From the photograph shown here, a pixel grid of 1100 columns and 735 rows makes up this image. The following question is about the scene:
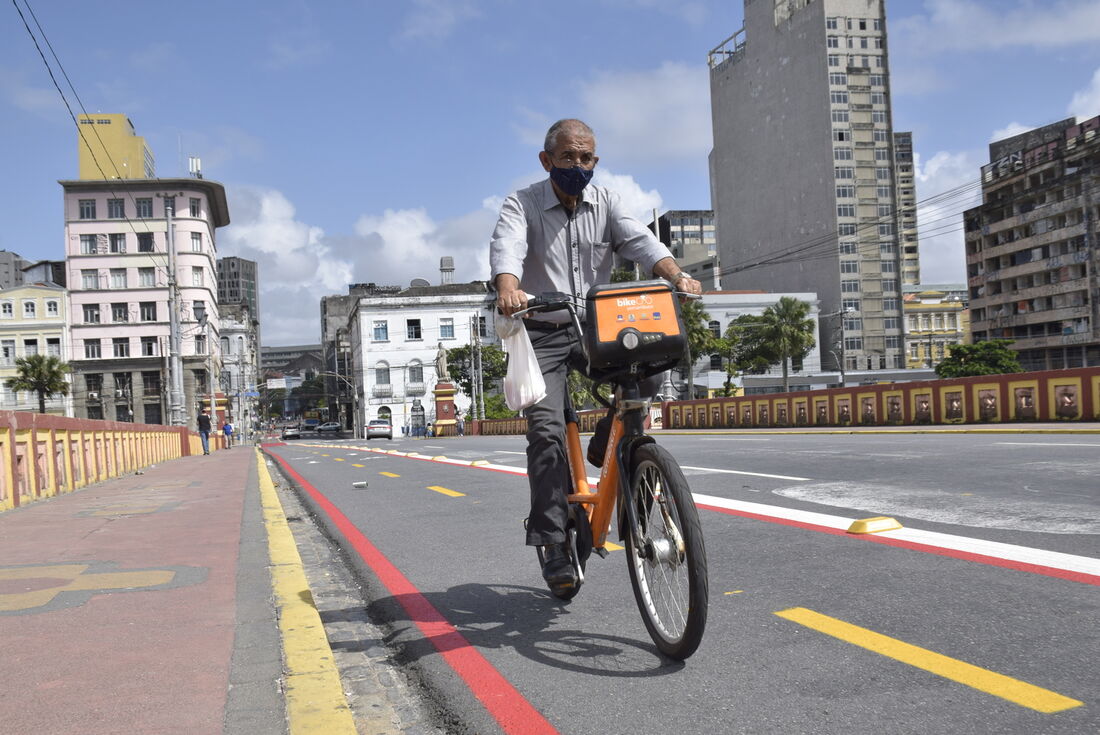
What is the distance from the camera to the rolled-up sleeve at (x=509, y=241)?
359cm

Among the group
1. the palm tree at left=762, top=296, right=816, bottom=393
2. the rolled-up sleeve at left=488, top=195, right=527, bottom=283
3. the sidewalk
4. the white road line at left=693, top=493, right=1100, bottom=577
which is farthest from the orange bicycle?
the palm tree at left=762, top=296, right=816, bottom=393

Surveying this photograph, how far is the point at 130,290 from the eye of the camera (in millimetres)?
74688

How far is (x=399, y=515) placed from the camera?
7977 mm

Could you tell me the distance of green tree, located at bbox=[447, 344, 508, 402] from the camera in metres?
74.8

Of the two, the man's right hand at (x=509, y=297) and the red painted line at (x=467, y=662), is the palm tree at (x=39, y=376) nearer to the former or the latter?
the red painted line at (x=467, y=662)

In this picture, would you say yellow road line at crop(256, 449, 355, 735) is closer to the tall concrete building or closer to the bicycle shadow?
the bicycle shadow

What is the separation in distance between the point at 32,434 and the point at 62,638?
8575mm

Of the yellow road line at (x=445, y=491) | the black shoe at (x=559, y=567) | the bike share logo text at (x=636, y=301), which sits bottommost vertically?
the yellow road line at (x=445, y=491)

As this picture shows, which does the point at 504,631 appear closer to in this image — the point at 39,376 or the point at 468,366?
the point at 39,376

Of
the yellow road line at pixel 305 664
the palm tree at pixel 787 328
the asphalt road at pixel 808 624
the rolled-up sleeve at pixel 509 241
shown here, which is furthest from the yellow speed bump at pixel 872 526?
the palm tree at pixel 787 328

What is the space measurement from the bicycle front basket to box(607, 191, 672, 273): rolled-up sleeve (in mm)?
610

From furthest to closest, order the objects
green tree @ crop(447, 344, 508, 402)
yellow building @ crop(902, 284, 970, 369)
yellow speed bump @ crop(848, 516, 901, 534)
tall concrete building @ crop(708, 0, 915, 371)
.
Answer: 1. yellow building @ crop(902, 284, 970, 369)
2. tall concrete building @ crop(708, 0, 915, 371)
3. green tree @ crop(447, 344, 508, 402)
4. yellow speed bump @ crop(848, 516, 901, 534)

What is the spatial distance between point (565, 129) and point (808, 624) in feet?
6.86

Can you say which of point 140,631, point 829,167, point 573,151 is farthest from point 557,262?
point 829,167
